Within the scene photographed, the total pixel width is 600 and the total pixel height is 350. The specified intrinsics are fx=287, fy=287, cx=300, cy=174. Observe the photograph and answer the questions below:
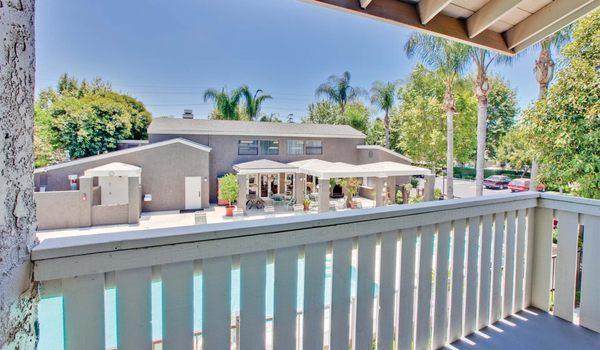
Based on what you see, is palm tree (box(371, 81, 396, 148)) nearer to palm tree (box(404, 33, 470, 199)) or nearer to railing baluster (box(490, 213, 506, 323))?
palm tree (box(404, 33, 470, 199))

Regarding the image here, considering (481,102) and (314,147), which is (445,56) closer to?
(481,102)

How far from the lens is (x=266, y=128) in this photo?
19172 millimetres

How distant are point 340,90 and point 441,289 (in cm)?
2695

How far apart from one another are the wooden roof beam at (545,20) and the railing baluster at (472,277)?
1665 millimetres

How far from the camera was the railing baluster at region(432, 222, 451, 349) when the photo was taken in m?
1.73

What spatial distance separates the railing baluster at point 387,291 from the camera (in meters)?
1.53

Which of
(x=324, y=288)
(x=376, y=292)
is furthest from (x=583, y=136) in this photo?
(x=324, y=288)

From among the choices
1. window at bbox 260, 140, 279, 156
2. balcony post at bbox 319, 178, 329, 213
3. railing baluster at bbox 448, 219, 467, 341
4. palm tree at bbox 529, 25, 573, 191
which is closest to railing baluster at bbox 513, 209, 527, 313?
railing baluster at bbox 448, 219, 467, 341

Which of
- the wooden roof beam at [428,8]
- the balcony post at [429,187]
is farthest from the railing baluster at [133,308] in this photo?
the balcony post at [429,187]

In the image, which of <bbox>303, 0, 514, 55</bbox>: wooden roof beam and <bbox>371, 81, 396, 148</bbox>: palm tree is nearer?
<bbox>303, 0, 514, 55</bbox>: wooden roof beam

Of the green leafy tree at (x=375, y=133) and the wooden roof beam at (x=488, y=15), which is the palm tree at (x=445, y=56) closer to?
the wooden roof beam at (x=488, y=15)

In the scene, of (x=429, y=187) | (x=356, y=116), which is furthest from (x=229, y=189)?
(x=356, y=116)

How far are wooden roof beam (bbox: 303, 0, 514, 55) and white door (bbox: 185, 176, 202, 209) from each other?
1512 centimetres

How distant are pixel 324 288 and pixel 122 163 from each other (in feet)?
52.2
